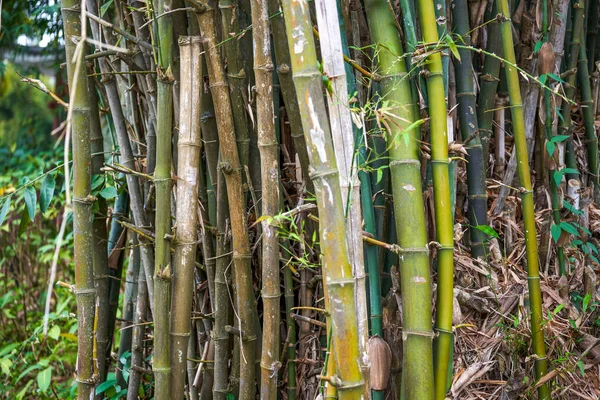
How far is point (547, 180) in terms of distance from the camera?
1.98 m

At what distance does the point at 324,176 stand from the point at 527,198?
86 centimetres

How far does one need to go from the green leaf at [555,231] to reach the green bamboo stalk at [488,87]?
0.97 ft

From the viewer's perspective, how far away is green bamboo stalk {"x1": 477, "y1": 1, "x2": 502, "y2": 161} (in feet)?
5.87

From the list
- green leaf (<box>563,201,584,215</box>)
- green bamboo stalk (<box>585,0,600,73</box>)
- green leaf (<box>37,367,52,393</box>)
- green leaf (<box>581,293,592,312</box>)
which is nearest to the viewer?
green leaf (<box>581,293,592,312</box>)

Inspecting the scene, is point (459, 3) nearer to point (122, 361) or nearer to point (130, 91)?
point (130, 91)

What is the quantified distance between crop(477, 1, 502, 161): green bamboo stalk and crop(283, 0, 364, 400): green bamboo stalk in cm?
89

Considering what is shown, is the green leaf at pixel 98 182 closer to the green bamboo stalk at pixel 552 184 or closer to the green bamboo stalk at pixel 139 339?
the green bamboo stalk at pixel 139 339

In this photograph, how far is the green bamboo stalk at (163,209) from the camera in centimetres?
145

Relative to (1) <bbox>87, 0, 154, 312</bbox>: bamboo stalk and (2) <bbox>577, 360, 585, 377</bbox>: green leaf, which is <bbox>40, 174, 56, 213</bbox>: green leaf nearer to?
(1) <bbox>87, 0, 154, 312</bbox>: bamboo stalk

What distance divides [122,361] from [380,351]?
1062 millimetres

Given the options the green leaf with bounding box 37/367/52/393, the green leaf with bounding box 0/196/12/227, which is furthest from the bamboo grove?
the green leaf with bounding box 37/367/52/393

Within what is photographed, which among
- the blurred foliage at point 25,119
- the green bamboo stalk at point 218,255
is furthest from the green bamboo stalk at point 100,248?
the blurred foliage at point 25,119

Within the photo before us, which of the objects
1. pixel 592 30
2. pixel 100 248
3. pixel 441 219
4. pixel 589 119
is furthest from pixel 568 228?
pixel 100 248

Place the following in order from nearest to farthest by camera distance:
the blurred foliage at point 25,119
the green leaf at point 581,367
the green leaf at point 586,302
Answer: the green leaf at point 581,367, the green leaf at point 586,302, the blurred foliage at point 25,119
